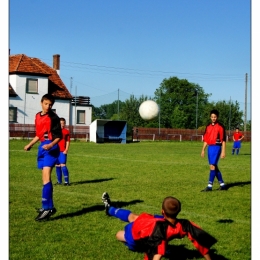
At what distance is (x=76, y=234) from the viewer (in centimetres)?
652

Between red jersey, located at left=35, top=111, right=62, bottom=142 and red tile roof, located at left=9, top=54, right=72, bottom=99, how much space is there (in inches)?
1467

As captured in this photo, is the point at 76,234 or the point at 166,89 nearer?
the point at 76,234

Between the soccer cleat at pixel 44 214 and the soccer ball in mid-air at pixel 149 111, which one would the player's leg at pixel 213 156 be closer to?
the soccer cleat at pixel 44 214

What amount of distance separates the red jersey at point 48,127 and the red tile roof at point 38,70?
122ft

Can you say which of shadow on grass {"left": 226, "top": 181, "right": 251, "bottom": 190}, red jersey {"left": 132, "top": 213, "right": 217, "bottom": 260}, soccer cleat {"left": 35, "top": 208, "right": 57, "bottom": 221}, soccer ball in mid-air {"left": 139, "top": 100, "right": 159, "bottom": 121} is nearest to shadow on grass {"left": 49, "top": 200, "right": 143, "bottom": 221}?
soccer cleat {"left": 35, "top": 208, "right": 57, "bottom": 221}

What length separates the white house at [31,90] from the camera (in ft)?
144

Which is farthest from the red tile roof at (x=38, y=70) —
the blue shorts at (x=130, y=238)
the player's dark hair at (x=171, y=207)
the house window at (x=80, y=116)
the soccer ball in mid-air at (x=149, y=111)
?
the player's dark hair at (x=171, y=207)

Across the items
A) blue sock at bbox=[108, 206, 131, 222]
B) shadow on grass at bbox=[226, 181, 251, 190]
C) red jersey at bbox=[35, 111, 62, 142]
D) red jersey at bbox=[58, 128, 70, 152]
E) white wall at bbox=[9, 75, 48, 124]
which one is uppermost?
white wall at bbox=[9, 75, 48, 124]

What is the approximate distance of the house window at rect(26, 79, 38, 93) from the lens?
44.7m

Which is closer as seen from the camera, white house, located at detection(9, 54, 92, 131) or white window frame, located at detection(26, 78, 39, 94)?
white house, located at detection(9, 54, 92, 131)

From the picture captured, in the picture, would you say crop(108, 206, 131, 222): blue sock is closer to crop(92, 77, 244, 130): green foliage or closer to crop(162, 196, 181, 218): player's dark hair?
crop(162, 196, 181, 218): player's dark hair
